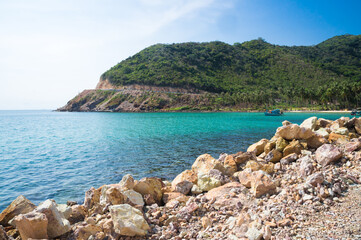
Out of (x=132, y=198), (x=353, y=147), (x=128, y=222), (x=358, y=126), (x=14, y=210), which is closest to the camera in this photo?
(x=128, y=222)

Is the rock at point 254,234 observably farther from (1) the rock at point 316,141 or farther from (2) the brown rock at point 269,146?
(1) the rock at point 316,141

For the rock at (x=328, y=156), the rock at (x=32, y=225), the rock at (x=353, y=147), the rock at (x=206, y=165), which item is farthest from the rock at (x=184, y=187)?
the rock at (x=353, y=147)

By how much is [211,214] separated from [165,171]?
34.2 ft

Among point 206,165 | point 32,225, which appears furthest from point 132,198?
point 206,165

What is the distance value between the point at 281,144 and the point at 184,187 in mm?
7826

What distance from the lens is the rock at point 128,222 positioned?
676 centimetres

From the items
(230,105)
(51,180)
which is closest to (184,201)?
(51,180)

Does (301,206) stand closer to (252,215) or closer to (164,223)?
(252,215)

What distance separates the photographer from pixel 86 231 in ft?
22.8

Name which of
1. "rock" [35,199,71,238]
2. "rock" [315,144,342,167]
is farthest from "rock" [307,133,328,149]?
"rock" [35,199,71,238]

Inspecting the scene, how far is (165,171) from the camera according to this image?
18.2 meters

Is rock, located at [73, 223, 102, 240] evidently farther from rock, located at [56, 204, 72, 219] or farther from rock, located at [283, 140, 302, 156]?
rock, located at [283, 140, 302, 156]

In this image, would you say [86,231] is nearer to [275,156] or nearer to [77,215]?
[77,215]

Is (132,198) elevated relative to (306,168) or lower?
lower
